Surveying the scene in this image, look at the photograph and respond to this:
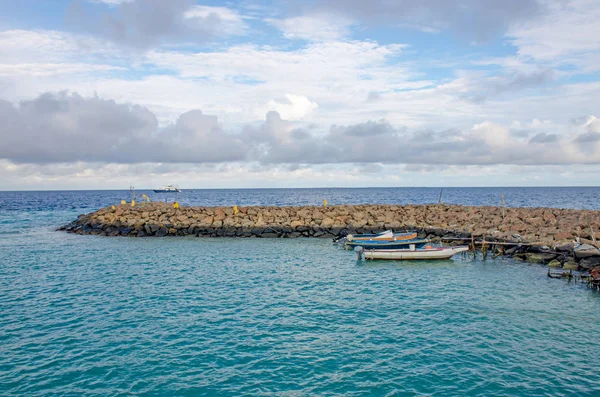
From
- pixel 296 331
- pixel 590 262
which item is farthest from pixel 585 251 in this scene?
pixel 296 331

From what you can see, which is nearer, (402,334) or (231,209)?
(402,334)

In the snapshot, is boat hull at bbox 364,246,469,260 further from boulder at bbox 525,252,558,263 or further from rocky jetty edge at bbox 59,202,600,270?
boulder at bbox 525,252,558,263

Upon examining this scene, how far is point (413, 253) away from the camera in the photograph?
32531 millimetres

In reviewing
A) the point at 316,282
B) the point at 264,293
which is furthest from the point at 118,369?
the point at 316,282

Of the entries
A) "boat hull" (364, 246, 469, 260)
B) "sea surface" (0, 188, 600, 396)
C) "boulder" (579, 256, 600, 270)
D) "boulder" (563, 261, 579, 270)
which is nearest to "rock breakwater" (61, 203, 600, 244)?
"boat hull" (364, 246, 469, 260)

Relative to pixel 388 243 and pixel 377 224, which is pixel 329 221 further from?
pixel 388 243

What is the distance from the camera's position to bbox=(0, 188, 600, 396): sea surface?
12.9 metres

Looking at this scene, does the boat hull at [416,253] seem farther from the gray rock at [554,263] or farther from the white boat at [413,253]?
the gray rock at [554,263]

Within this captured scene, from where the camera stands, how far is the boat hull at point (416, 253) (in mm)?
32312

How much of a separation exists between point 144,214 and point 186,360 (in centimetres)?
4310

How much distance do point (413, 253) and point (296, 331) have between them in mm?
17937

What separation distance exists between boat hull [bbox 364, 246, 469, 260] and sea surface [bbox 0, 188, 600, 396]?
209cm

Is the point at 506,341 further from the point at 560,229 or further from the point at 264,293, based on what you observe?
the point at 560,229

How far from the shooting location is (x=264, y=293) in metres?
22.8
